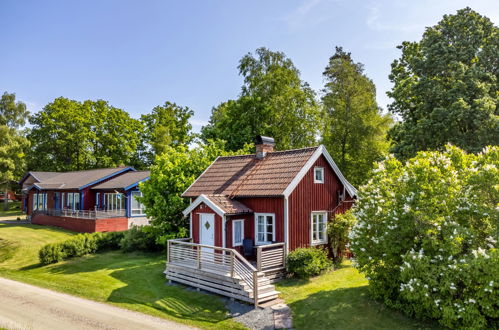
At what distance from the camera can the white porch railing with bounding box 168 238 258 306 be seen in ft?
47.4

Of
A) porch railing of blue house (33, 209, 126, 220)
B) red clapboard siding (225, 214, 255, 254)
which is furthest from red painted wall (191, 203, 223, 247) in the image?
porch railing of blue house (33, 209, 126, 220)

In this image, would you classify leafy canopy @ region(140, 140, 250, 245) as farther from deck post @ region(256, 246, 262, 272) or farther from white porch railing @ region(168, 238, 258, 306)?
deck post @ region(256, 246, 262, 272)

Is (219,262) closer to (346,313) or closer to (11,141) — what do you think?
(346,313)

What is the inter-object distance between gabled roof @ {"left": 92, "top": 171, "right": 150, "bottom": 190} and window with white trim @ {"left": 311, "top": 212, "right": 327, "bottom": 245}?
67.7ft

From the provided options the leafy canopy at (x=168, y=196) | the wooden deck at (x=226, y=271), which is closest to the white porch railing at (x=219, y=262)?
the wooden deck at (x=226, y=271)

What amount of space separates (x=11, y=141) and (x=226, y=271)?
47.2 metres

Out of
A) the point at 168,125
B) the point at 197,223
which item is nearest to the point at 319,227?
the point at 197,223

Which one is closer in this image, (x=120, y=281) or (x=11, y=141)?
(x=120, y=281)

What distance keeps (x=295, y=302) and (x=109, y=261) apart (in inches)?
527

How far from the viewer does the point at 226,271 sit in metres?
15.3

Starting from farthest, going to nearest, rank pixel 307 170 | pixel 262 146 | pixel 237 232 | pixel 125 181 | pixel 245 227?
pixel 125 181 < pixel 262 146 < pixel 307 170 < pixel 245 227 < pixel 237 232

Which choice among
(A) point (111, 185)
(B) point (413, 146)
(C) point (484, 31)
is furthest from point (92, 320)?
(C) point (484, 31)

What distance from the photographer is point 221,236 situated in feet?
56.3

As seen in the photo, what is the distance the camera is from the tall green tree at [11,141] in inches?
1886
